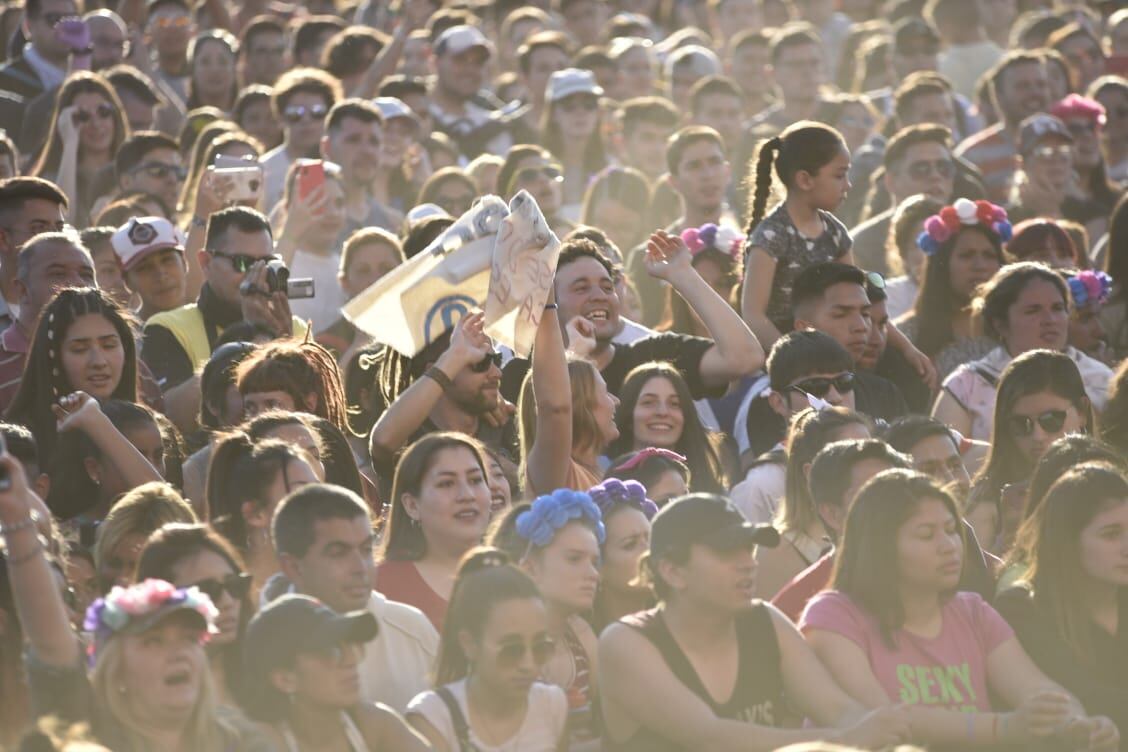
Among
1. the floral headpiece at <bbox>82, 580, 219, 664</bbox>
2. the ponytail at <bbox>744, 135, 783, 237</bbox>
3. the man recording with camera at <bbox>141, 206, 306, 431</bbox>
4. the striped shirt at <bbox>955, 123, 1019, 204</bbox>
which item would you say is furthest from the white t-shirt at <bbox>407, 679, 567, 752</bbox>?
the striped shirt at <bbox>955, 123, 1019, 204</bbox>

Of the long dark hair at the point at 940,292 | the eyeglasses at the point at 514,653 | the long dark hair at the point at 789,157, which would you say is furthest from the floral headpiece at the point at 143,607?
the long dark hair at the point at 940,292

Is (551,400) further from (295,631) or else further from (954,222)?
(954,222)

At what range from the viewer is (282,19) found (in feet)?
51.4

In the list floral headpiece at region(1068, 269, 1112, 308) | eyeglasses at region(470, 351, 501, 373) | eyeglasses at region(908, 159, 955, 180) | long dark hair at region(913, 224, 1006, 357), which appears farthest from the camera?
eyeglasses at region(908, 159, 955, 180)

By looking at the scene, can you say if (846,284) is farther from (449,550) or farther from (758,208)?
(449,550)

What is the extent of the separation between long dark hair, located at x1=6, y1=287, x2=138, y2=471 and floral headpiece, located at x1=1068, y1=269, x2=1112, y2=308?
13.7ft

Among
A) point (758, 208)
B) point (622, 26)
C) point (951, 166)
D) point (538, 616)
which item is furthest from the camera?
point (622, 26)

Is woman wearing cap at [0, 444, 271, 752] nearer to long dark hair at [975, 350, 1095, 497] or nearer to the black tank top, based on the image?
the black tank top

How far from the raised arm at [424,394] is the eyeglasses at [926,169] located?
440 centimetres

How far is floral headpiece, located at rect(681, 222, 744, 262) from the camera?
9.39 meters

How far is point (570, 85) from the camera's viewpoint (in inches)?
476

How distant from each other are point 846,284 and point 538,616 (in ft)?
10.0

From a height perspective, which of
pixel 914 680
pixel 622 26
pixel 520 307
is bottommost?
pixel 914 680

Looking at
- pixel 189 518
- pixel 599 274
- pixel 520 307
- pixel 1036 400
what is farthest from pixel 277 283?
pixel 1036 400
